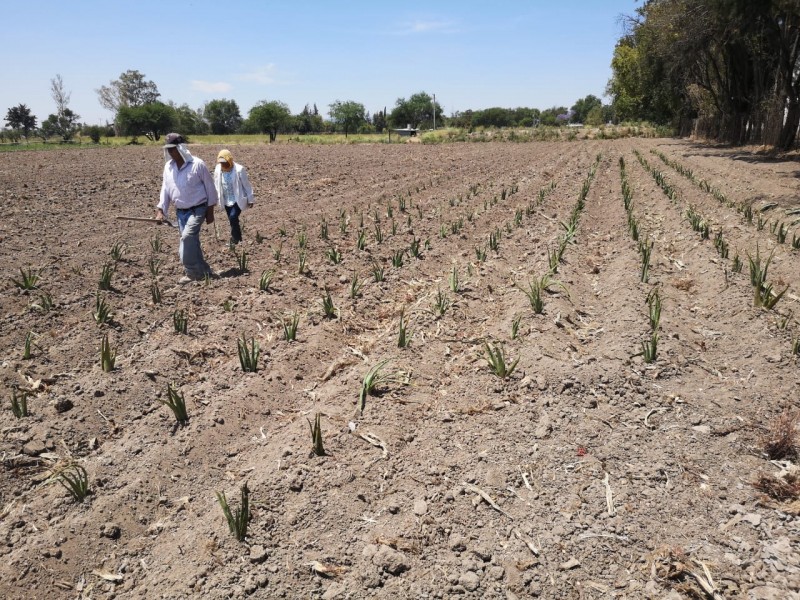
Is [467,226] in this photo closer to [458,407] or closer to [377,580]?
[458,407]

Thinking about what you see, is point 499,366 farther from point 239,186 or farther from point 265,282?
point 239,186

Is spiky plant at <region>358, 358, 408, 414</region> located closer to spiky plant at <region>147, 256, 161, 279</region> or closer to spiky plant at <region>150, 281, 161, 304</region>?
spiky plant at <region>150, 281, 161, 304</region>

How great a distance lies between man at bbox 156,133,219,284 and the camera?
663 centimetres

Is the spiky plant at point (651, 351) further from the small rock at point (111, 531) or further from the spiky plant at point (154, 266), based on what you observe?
the spiky plant at point (154, 266)

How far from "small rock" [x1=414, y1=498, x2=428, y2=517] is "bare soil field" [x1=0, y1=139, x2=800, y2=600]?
0.07ft

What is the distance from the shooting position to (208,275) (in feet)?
22.4

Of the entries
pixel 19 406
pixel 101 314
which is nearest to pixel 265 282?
pixel 101 314

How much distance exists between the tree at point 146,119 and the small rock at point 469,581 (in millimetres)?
82198

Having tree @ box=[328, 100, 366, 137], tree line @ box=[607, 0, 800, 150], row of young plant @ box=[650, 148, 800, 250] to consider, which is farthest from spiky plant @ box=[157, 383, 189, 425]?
tree @ box=[328, 100, 366, 137]

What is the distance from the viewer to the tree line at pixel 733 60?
57.9 feet

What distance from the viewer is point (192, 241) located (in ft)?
22.1

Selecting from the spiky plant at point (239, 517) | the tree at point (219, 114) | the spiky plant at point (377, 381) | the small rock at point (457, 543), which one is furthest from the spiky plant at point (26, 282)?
the tree at point (219, 114)

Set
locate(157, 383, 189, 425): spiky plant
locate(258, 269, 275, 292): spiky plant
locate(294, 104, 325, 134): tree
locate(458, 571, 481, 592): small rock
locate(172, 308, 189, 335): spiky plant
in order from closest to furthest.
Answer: locate(458, 571, 481, 592): small rock
locate(157, 383, 189, 425): spiky plant
locate(172, 308, 189, 335): spiky plant
locate(258, 269, 275, 292): spiky plant
locate(294, 104, 325, 134): tree

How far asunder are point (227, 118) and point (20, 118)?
126ft
